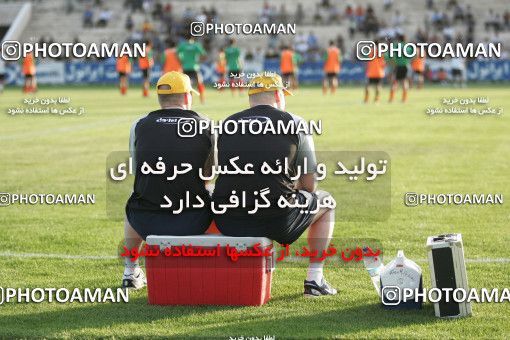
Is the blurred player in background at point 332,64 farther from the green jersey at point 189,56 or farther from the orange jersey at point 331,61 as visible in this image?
the green jersey at point 189,56

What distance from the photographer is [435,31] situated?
189 ft

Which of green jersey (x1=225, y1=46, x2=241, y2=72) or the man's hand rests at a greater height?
green jersey (x1=225, y1=46, x2=241, y2=72)

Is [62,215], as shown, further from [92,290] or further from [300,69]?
[300,69]

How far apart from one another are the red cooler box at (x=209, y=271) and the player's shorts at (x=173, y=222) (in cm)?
28

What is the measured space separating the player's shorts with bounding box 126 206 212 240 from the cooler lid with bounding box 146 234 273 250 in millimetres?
253

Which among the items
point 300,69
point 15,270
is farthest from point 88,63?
point 15,270

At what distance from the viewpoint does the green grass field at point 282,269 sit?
7.09 m

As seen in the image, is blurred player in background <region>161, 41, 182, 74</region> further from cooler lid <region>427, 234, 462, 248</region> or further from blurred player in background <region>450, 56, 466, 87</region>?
cooler lid <region>427, 234, 462, 248</region>

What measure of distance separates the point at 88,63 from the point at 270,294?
46828 mm

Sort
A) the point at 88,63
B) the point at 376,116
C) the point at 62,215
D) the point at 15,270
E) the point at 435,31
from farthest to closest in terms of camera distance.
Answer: the point at 435,31
the point at 88,63
the point at 376,116
the point at 62,215
the point at 15,270

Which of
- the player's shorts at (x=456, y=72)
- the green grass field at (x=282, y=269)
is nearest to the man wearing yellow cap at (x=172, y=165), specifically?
the green grass field at (x=282, y=269)

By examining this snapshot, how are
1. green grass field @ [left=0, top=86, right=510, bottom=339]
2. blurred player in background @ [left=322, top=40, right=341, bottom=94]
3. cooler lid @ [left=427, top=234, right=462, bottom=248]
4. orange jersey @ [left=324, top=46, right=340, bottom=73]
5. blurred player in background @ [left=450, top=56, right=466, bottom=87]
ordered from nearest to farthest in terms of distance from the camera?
green grass field @ [left=0, top=86, right=510, bottom=339], cooler lid @ [left=427, top=234, right=462, bottom=248], blurred player in background @ [left=322, top=40, right=341, bottom=94], orange jersey @ [left=324, top=46, right=340, bottom=73], blurred player in background @ [left=450, top=56, right=466, bottom=87]

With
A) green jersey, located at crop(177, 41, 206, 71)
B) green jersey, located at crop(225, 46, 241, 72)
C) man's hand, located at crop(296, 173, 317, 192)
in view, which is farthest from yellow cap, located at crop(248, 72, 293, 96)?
green jersey, located at crop(225, 46, 241, 72)

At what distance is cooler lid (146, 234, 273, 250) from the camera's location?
7.58 m
